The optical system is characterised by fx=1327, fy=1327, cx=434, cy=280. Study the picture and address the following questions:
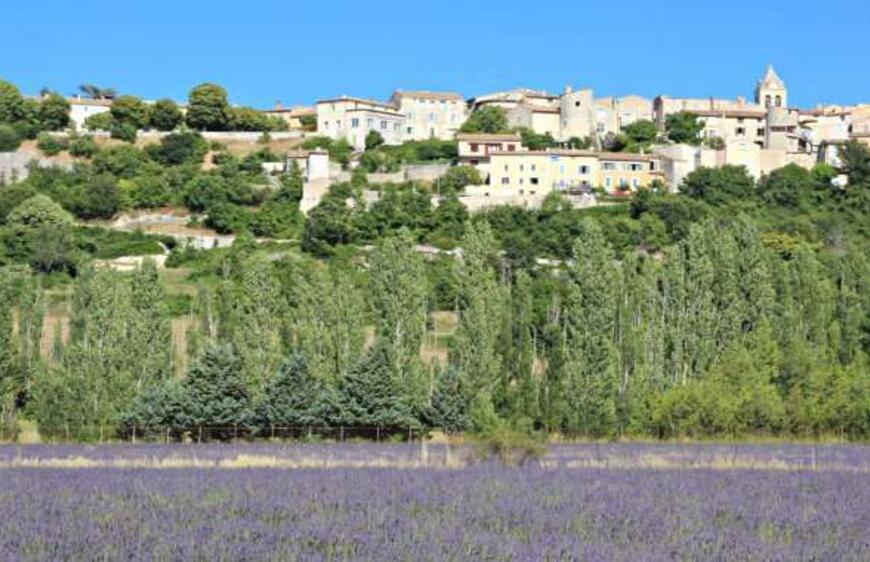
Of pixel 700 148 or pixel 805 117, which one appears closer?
pixel 700 148

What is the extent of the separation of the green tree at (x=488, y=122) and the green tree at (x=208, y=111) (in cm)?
1676

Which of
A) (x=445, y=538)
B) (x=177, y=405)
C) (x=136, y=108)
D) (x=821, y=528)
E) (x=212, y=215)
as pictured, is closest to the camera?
(x=445, y=538)

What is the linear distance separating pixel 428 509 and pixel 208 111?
266ft

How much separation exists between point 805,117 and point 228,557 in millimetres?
92566

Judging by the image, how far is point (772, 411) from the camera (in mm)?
30250

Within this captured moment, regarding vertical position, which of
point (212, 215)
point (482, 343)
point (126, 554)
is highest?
point (212, 215)

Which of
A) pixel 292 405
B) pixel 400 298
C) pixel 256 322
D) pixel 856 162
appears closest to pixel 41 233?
pixel 256 322

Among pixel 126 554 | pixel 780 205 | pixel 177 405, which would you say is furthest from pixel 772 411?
pixel 780 205

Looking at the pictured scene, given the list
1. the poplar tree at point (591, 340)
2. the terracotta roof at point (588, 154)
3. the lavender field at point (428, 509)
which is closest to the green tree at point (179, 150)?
the terracotta roof at point (588, 154)

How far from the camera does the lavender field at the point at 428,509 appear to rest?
1123cm

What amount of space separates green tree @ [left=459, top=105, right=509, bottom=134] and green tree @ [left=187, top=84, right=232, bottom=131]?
55.0 feet

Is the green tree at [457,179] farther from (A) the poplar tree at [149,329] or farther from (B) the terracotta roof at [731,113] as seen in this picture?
(A) the poplar tree at [149,329]

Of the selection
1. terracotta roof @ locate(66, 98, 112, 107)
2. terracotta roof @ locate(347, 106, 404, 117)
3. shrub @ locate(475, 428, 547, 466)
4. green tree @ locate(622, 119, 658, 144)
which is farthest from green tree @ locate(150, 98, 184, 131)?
shrub @ locate(475, 428, 547, 466)

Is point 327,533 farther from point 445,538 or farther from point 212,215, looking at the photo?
point 212,215
